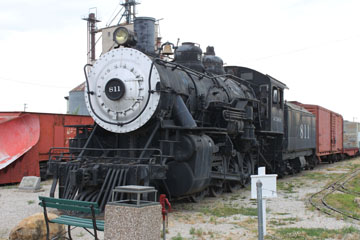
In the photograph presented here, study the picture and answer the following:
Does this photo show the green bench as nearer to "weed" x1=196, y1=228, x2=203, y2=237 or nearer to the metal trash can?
the metal trash can

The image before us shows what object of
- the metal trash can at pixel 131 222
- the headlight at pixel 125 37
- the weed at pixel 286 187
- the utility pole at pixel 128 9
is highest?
the utility pole at pixel 128 9

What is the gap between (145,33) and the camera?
9.20 metres

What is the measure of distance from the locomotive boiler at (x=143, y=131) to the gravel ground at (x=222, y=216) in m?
0.51

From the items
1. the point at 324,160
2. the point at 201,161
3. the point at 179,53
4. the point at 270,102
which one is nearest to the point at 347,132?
the point at 324,160

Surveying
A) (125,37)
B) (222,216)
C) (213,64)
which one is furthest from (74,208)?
(213,64)

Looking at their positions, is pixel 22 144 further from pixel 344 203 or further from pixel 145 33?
pixel 344 203

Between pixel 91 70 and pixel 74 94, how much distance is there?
113 ft

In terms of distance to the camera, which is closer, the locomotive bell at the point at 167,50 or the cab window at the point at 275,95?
the locomotive bell at the point at 167,50

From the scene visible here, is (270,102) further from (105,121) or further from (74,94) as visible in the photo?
(74,94)

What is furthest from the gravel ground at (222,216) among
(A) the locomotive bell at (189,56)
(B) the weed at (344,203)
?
(A) the locomotive bell at (189,56)

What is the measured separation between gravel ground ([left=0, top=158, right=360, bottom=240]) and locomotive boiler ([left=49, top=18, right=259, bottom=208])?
20.2 inches

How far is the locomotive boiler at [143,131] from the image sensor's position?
24.8 feet

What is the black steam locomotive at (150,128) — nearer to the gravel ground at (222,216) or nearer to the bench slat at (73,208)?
the gravel ground at (222,216)

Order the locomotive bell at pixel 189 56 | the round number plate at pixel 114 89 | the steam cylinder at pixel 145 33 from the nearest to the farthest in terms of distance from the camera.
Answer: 1. the round number plate at pixel 114 89
2. the steam cylinder at pixel 145 33
3. the locomotive bell at pixel 189 56
